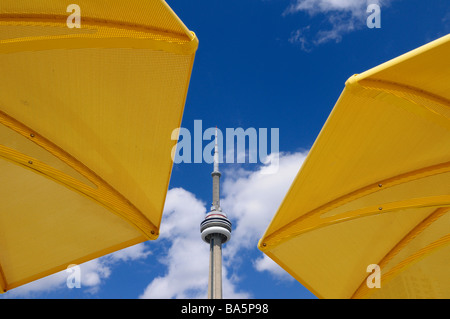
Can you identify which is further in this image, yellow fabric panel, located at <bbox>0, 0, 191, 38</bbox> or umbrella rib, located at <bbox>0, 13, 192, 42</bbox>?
umbrella rib, located at <bbox>0, 13, 192, 42</bbox>

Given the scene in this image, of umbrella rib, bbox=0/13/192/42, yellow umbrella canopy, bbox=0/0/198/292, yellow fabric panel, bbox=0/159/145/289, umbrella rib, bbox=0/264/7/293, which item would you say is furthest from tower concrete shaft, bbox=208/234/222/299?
umbrella rib, bbox=0/13/192/42

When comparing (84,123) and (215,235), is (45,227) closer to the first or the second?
(84,123)

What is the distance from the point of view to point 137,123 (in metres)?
8.71

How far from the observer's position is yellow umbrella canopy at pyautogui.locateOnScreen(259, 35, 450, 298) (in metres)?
7.29

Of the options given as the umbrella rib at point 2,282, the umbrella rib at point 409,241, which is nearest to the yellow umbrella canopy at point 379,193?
the umbrella rib at point 409,241

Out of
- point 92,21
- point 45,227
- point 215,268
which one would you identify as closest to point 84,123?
point 92,21

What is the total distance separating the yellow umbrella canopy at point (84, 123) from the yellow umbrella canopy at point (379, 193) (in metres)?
3.10

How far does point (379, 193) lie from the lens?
34.5 ft

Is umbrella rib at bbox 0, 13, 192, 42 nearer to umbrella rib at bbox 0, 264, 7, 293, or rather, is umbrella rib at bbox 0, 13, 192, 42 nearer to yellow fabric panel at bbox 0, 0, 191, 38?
yellow fabric panel at bbox 0, 0, 191, 38

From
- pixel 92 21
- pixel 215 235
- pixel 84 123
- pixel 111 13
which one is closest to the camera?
pixel 111 13

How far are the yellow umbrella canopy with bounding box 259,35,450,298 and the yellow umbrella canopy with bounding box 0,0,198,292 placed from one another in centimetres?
310

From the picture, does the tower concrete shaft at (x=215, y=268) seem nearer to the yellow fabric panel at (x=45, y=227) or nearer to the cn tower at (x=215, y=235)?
the cn tower at (x=215, y=235)

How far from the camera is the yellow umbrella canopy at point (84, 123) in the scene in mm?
6574

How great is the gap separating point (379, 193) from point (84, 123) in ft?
23.2
